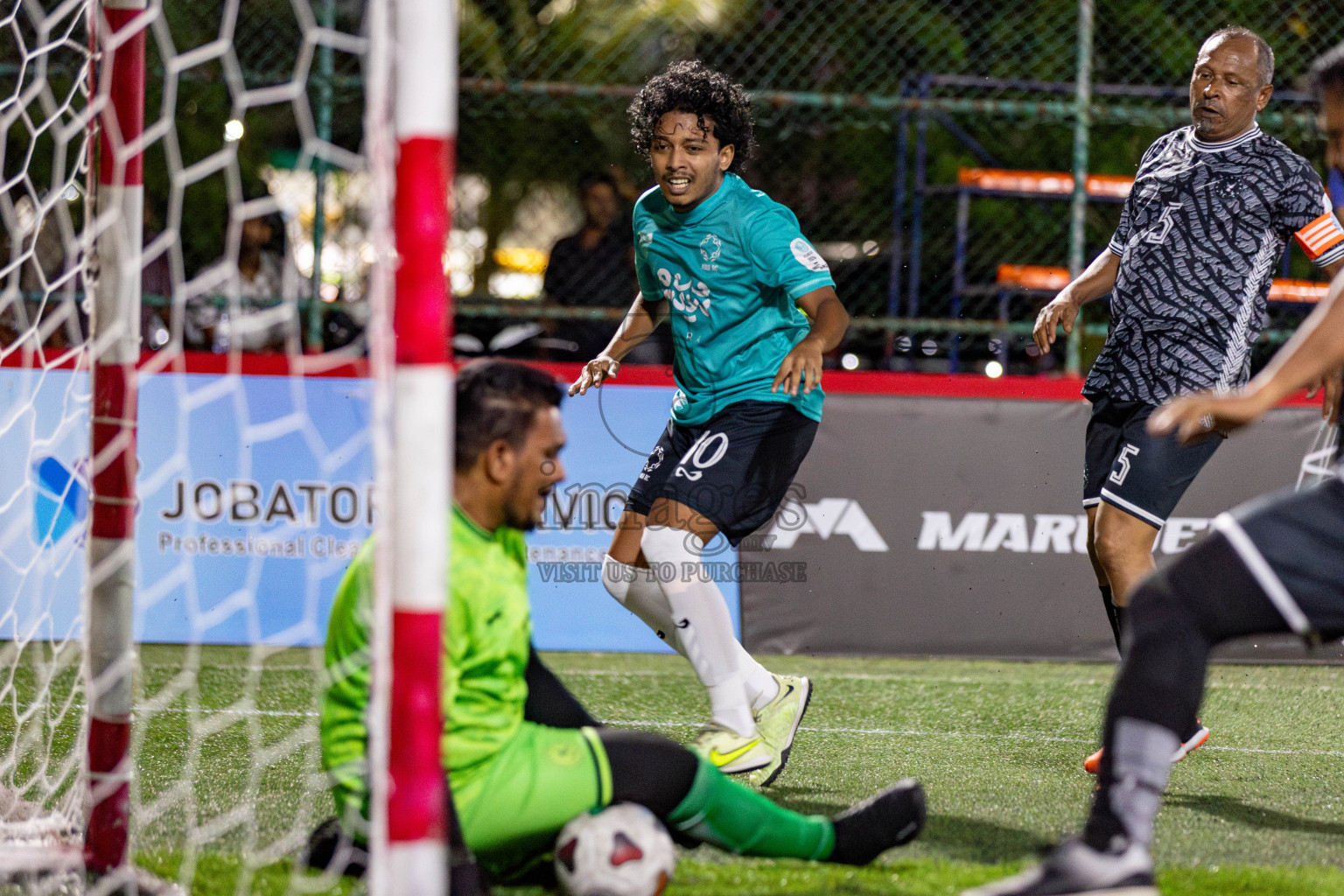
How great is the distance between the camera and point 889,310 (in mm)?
8211

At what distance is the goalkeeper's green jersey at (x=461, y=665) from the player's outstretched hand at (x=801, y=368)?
3.79 feet

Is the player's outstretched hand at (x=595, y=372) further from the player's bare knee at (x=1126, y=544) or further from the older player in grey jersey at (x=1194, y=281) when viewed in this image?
the player's bare knee at (x=1126, y=544)

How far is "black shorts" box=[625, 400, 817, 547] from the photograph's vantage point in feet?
13.0

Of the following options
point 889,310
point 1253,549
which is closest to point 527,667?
point 1253,549

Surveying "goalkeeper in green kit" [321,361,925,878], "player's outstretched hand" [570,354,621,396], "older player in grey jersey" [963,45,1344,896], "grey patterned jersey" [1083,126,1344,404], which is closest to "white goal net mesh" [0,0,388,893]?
"goalkeeper in green kit" [321,361,925,878]

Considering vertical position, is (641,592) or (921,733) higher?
(641,592)

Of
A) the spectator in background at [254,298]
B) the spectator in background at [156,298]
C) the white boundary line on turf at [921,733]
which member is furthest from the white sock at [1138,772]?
the spectator in background at [254,298]

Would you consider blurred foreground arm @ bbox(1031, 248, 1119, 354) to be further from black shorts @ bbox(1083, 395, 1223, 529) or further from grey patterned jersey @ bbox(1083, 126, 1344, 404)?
black shorts @ bbox(1083, 395, 1223, 529)

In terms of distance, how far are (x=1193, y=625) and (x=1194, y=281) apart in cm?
214

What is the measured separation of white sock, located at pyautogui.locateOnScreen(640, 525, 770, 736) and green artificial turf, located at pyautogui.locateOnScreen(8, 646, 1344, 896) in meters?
0.27

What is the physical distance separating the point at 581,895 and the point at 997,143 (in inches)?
329

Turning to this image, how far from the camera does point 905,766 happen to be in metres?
4.26

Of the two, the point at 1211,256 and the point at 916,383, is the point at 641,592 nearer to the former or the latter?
the point at 1211,256

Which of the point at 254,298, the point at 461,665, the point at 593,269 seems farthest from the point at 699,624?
the point at 593,269
